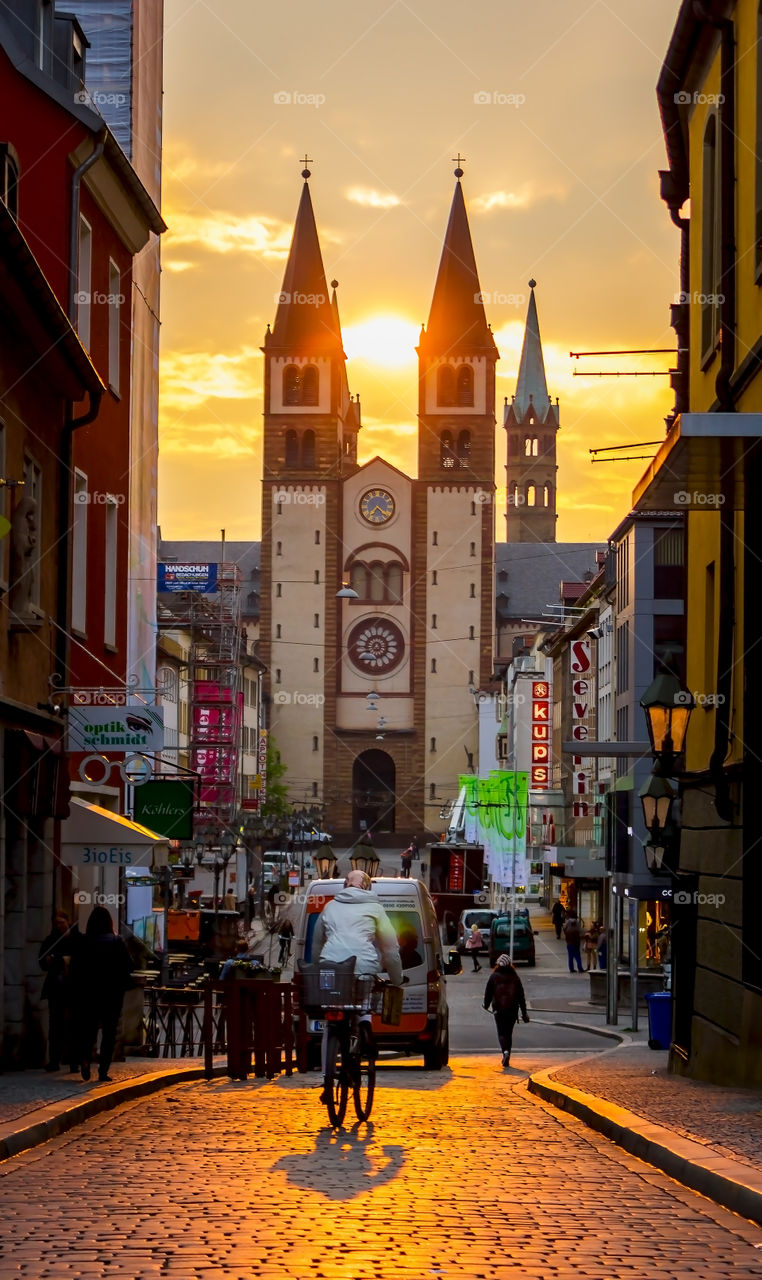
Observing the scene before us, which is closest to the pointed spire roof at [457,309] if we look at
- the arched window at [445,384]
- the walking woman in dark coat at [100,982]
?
the arched window at [445,384]

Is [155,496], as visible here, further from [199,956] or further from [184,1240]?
Result: [184,1240]

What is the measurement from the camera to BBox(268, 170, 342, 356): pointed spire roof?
4673 inches

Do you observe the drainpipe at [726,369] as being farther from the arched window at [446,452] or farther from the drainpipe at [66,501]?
the arched window at [446,452]

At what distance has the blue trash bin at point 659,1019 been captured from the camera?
2542 cm

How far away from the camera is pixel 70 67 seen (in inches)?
866

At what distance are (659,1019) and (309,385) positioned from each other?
9585 centimetres

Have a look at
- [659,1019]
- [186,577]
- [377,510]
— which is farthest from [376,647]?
[659,1019]

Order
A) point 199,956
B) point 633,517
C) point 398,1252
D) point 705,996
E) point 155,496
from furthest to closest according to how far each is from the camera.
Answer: point 633,517, point 199,956, point 155,496, point 705,996, point 398,1252

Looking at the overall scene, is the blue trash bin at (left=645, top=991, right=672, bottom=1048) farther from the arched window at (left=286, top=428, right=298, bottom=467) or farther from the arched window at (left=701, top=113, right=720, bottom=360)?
the arched window at (left=286, top=428, right=298, bottom=467)

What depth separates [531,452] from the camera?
184m

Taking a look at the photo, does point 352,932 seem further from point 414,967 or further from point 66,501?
point 66,501

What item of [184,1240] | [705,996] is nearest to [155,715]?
[705,996]

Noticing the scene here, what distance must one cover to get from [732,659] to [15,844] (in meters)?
6.27

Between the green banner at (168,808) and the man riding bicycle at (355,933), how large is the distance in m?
11.1
